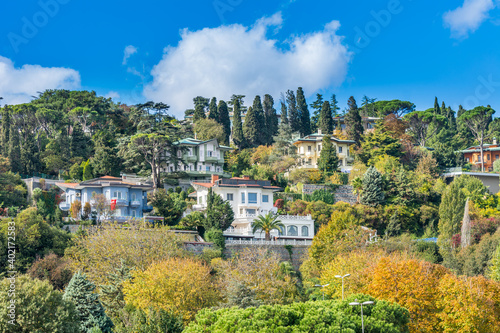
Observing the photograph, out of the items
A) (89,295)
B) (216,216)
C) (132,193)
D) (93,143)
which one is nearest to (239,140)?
(93,143)

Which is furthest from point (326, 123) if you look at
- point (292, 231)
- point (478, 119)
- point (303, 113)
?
point (292, 231)

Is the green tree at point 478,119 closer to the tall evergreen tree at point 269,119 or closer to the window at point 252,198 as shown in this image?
the tall evergreen tree at point 269,119

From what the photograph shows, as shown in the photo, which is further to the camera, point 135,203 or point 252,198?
point 252,198

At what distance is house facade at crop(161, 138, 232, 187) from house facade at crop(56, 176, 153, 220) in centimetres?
1259

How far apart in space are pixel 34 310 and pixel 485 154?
82.8 m

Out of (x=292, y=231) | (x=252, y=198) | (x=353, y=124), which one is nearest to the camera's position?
(x=292, y=231)

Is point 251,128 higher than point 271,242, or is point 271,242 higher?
point 251,128

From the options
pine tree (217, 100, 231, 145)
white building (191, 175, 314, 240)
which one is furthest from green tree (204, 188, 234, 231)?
pine tree (217, 100, 231, 145)

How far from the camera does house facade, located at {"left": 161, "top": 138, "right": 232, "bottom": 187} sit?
83.6 meters

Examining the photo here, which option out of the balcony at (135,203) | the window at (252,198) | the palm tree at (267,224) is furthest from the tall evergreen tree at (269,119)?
the palm tree at (267,224)

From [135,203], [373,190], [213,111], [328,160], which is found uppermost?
[213,111]

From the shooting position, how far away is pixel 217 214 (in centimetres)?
6081

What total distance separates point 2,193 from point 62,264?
61.5ft

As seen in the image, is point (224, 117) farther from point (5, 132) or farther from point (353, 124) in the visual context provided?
point (5, 132)
